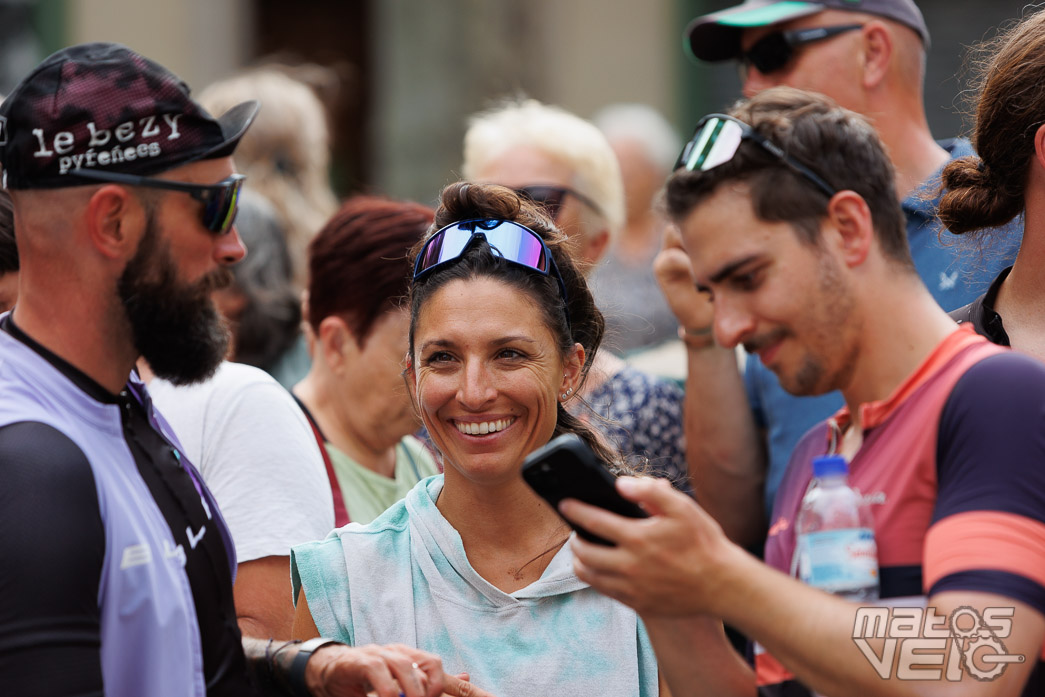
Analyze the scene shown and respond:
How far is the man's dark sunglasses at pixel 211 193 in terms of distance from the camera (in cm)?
216

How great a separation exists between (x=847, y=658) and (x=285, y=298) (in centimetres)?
311

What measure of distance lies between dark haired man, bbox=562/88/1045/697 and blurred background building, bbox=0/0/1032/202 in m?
6.17

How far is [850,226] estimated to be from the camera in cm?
212

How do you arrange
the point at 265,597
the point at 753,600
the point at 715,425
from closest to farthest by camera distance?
1. the point at 753,600
2. the point at 265,597
3. the point at 715,425

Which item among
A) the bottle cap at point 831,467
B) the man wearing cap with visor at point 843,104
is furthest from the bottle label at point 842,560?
the man wearing cap with visor at point 843,104

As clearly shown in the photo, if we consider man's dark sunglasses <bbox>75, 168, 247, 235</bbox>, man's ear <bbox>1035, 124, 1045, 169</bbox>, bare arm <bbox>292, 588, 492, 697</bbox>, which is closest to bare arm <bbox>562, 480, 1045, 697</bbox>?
bare arm <bbox>292, 588, 492, 697</bbox>

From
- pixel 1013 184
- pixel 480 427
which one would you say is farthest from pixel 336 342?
pixel 1013 184

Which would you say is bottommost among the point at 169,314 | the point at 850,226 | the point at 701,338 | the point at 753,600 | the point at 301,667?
the point at 301,667

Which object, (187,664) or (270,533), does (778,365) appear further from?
(270,533)

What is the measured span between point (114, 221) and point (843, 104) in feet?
8.08

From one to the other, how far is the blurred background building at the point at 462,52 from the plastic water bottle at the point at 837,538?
21.3 feet

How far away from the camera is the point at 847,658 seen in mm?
1765

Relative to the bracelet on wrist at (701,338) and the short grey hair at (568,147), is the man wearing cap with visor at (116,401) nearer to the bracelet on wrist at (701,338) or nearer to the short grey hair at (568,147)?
the bracelet on wrist at (701,338)

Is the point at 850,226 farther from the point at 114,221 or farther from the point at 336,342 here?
the point at 336,342
